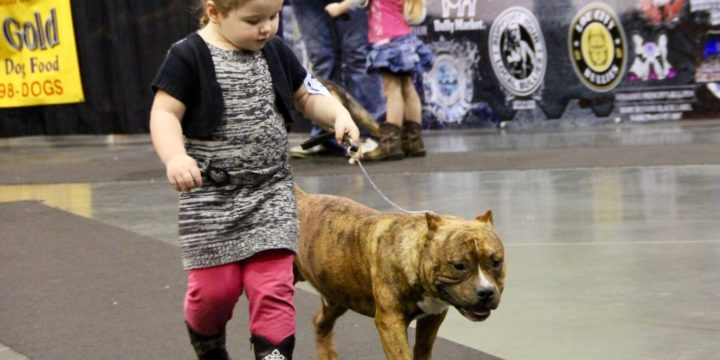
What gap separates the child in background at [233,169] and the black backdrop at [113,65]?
35.0 feet

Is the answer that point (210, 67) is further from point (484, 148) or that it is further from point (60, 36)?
point (60, 36)

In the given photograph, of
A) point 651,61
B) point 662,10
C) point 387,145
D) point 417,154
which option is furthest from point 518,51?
point 387,145

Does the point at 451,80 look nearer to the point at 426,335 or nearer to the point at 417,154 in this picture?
Answer: the point at 417,154

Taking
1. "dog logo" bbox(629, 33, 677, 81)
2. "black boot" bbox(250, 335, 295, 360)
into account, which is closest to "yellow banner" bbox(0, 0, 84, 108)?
"dog logo" bbox(629, 33, 677, 81)

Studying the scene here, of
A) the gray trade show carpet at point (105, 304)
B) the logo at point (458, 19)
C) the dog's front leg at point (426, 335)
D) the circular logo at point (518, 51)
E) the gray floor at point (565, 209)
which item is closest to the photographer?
the dog's front leg at point (426, 335)

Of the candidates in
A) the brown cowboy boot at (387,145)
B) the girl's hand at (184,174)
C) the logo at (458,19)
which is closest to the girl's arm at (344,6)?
the brown cowboy boot at (387,145)

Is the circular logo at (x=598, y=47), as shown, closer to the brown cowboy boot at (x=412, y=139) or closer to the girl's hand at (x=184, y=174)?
the brown cowboy boot at (x=412, y=139)

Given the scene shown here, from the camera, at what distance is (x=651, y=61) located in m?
11.6

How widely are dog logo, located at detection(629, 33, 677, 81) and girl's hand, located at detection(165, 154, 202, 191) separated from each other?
8807 mm

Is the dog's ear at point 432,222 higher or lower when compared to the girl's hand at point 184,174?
lower

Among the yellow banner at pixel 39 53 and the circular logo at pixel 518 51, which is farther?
the yellow banner at pixel 39 53

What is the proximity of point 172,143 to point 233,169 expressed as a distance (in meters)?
0.23

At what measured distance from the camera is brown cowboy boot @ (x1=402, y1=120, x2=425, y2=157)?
10.5 metres

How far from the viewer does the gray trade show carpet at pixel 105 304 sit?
188 inches
